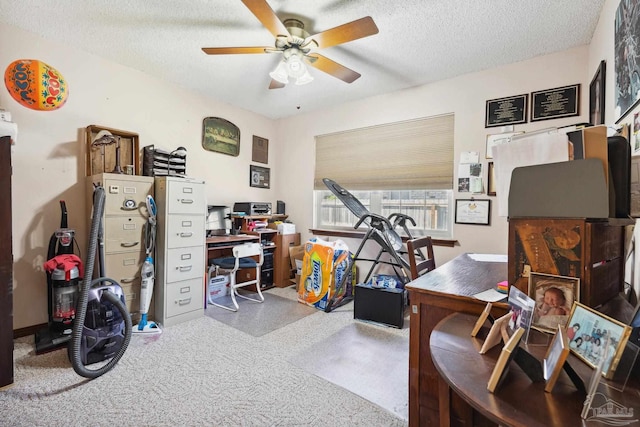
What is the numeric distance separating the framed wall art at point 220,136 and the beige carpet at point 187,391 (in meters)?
2.51

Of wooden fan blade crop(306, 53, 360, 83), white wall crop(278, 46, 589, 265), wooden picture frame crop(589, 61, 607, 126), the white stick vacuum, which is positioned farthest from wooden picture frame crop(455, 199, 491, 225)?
the white stick vacuum

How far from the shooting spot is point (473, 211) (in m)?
3.20

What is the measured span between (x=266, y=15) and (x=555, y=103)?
2.72 metres

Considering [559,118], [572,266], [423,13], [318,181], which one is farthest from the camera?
[318,181]

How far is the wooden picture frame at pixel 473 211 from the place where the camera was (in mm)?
3121

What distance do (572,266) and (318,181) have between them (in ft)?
12.3

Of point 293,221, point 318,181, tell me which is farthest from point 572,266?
point 293,221

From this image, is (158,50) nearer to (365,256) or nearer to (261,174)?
(261,174)

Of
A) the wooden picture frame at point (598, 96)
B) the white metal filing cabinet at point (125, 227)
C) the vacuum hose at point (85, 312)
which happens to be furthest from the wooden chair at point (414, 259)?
the white metal filing cabinet at point (125, 227)

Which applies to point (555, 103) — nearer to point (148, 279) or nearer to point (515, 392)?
point (515, 392)

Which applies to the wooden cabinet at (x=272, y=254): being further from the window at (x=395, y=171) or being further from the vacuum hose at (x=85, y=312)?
the vacuum hose at (x=85, y=312)

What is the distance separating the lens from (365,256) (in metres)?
3.97

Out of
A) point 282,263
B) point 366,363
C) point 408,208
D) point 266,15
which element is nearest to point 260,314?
point 282,263

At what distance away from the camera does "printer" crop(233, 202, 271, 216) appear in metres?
4.10
